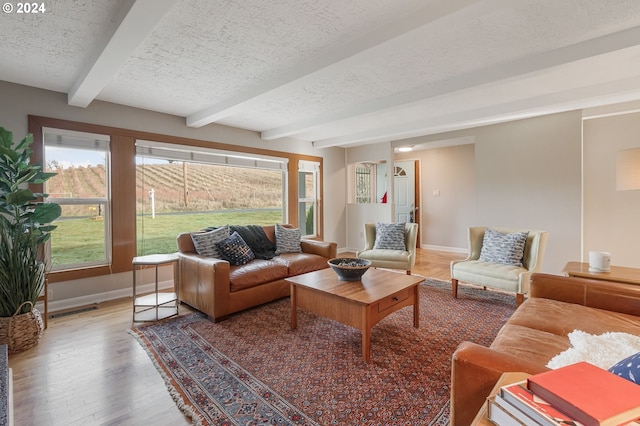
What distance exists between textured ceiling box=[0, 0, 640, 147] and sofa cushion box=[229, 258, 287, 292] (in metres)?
1.79

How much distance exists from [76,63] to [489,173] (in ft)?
17.3

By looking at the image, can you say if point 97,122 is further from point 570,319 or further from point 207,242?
point 570,319

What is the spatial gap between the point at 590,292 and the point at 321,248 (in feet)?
8.90

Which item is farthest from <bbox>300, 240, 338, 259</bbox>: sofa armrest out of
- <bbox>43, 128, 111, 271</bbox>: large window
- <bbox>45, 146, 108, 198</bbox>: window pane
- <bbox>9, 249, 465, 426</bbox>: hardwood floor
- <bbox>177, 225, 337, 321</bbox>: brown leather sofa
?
<bbox>45, 146, 108, 198</bbox>: window pane

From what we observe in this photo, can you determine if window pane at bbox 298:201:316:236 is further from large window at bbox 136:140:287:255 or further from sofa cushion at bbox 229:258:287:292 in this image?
sofa cushion at bbox 229:258:287:292

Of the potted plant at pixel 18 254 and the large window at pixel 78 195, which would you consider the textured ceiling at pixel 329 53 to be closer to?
the large window at pixel 78 195

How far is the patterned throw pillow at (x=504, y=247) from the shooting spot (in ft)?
10.6

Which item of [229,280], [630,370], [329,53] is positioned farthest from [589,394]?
[229,280]

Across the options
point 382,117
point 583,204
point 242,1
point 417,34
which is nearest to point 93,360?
point 242,1

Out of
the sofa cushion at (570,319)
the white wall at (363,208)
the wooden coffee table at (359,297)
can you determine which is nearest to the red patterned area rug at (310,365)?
the wooden coffee table at (359,297)

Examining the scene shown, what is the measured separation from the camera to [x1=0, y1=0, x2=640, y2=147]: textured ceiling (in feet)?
5.95

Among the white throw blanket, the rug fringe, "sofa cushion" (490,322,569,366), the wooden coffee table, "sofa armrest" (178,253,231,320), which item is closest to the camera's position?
the white throw blanket

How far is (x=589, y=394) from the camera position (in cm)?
67

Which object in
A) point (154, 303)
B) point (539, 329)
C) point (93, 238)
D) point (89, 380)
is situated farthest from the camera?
point (93, 238)
